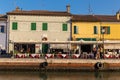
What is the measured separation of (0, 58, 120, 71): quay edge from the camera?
53.5m

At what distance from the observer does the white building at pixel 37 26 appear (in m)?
65.2

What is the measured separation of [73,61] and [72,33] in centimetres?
1330

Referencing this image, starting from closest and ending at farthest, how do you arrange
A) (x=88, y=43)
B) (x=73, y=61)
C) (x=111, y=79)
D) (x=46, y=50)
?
(x=111, y=79) < (x=73, y=61) < (x=88, y=43) < (x=46, y=50)

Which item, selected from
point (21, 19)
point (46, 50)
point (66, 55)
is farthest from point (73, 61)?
point (21, 19)

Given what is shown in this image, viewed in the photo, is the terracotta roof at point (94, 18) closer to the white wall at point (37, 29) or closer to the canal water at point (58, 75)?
the white wall at point (37, 29)

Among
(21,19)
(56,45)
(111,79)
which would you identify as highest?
(21,19)

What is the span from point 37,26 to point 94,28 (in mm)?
9427

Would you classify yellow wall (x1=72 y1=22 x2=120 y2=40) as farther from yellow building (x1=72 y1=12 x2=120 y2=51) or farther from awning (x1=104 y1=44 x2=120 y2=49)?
awning (x1=104 y1=44 x2=120 y2=49)

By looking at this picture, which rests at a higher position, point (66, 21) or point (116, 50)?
point (66, 21)

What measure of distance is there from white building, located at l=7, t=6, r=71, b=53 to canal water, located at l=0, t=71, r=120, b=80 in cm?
1360

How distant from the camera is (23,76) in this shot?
160ft

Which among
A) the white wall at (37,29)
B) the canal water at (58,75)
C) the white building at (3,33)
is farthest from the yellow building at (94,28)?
the canal water at (58,75)

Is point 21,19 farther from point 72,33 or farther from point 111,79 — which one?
point 111,79

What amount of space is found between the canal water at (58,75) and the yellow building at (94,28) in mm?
14530
